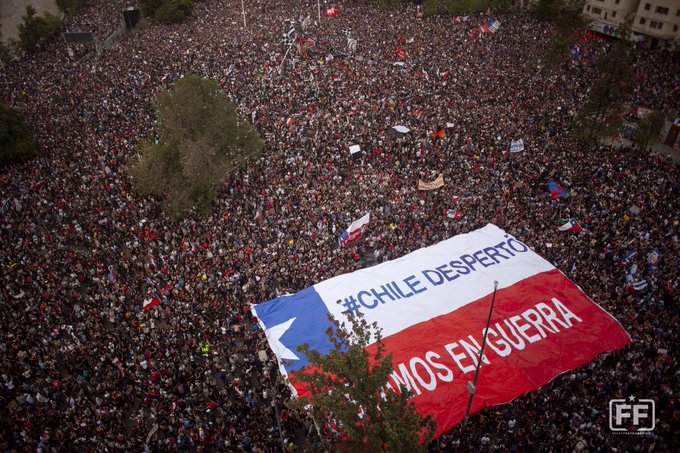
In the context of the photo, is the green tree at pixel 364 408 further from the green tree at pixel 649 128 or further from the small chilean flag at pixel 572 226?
the green tree at pixel 649 128

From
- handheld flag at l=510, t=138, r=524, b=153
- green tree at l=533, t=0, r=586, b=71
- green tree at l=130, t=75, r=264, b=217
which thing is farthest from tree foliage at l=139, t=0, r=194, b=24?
handheld flag at l=510, t=138, r=524, b=153

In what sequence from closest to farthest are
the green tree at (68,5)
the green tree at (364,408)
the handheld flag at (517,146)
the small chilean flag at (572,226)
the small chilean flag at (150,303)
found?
the green tree at (364,408) < the small chilean flag at (150,303) < the small chilean flag at (572,226) < the handheld flag at (517,146) < the green tree at (68,5)

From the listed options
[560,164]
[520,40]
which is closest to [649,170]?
[560,164]

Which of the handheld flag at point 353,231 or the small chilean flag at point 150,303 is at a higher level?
the handheld flag at point 353,231

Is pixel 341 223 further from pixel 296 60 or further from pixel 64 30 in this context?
pixel 64 30

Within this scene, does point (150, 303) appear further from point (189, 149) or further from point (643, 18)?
point (643, 18)

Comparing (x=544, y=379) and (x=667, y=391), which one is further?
(x=544, y=379)

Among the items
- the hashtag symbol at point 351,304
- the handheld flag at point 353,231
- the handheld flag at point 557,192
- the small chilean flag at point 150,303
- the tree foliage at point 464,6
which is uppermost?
the tree foliage at point 464,6

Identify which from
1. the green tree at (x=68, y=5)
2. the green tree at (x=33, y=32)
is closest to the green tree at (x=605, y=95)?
the green tree at (x=33, y=32)
